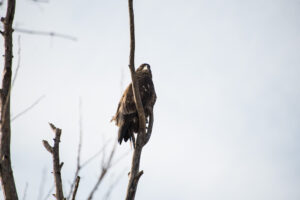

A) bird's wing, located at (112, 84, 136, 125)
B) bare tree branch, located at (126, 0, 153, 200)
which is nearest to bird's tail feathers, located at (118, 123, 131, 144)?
bird's wing, located at (112, 84, 136, 125)

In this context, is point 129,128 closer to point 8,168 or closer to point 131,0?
point 131,0

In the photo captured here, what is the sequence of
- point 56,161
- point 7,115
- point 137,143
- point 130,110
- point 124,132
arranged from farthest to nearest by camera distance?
1. point 130,110
2. point 124,132
3. point 137,143
4. point 56,161
5. point 7,115

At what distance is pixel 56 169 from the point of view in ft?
9.02

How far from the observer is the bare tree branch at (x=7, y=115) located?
2.13 meters

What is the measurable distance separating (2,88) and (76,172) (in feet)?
2.56

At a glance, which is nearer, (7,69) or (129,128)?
(7,69)

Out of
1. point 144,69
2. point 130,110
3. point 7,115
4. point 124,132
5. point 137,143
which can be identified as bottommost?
point 7,115

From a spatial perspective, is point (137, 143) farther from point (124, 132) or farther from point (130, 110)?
point (130, 110)

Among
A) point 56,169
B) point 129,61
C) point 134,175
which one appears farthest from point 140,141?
point 56,169

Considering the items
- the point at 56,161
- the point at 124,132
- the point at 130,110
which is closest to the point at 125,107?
the point at 130,110

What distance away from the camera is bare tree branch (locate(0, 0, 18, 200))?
7.00 ft

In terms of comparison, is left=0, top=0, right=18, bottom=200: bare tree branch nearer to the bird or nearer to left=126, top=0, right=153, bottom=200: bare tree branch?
left=126, top=0, right=153, bottom=200: bare tree branch

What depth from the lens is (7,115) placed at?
7.36 feet

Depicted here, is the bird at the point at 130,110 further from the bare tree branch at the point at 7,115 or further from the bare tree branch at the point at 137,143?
the bare tree branch at the point at 7,115
